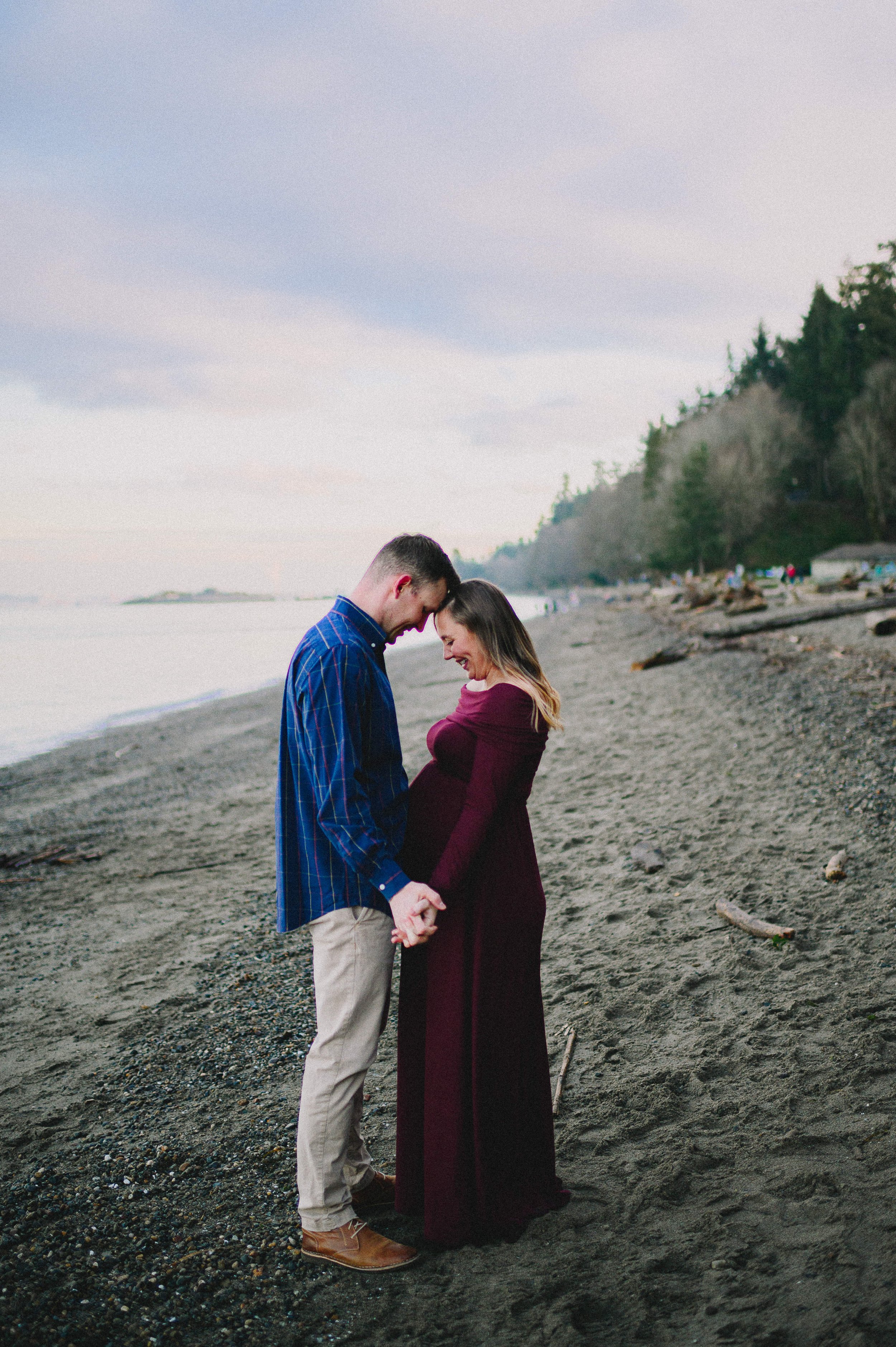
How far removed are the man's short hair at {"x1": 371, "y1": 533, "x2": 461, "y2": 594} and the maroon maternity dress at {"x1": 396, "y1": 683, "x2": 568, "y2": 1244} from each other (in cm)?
42

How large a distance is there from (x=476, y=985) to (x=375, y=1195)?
3.50 ft

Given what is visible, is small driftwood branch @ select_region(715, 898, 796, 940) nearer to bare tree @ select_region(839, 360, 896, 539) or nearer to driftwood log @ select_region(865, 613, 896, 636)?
driftwood log @ select_region(865, 613, 896, 636)

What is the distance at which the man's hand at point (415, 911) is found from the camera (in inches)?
93.4

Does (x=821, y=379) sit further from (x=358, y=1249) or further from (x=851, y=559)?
(x=358, y=1249)

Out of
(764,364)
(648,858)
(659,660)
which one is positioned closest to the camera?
(648,858)

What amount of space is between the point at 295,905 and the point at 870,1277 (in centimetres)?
206

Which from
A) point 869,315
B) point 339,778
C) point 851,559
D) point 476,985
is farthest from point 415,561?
point 869,315

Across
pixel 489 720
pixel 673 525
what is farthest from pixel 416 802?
pixel 673 525

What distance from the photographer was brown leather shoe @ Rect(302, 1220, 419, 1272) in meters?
2.65

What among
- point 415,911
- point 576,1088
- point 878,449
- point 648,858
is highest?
point 878,449

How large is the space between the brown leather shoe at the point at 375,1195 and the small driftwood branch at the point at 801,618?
17.2 metres

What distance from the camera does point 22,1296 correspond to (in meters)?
2.62

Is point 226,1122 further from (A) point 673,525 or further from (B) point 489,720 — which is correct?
(A) point 673,525

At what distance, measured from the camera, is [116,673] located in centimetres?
3684
